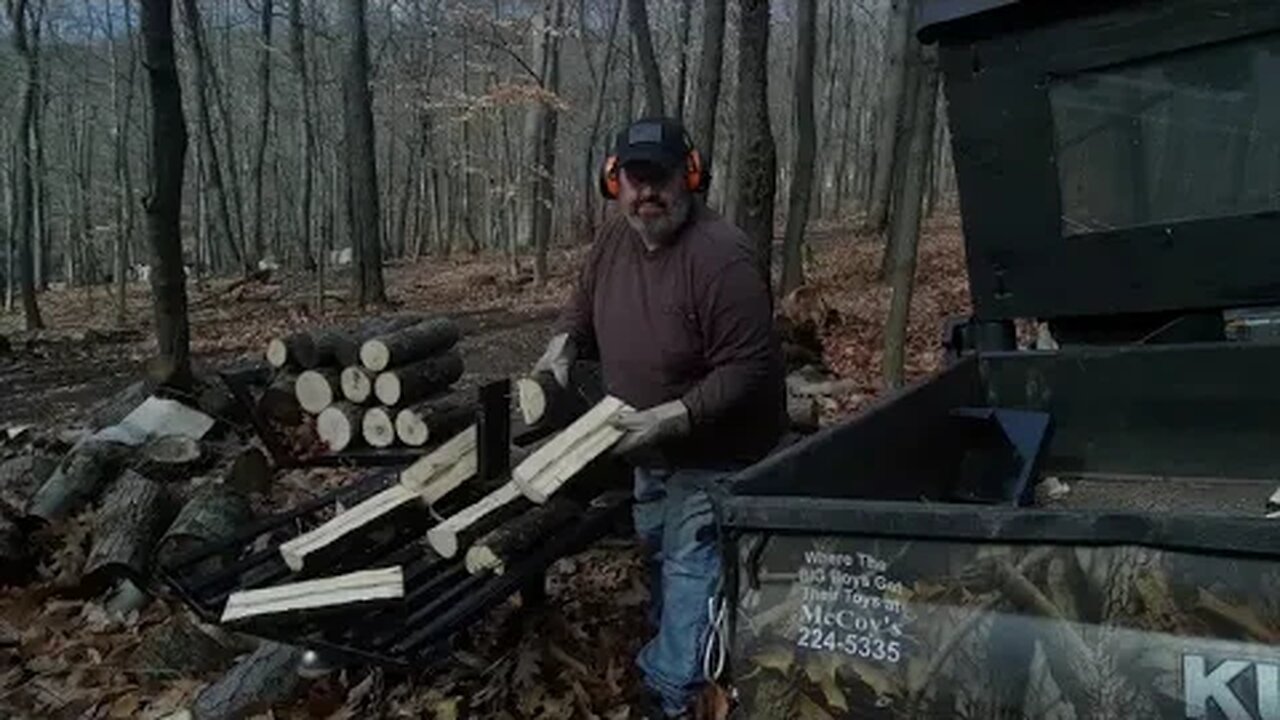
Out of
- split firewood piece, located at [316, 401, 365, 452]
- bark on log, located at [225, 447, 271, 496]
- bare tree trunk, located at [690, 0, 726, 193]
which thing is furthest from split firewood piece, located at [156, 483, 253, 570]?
bare tree trunk, located at [690, 0, 726, 193]

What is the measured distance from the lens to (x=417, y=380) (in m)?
6.82

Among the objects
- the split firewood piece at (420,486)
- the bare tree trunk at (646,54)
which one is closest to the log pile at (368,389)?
the split firewood piece at (420,486)

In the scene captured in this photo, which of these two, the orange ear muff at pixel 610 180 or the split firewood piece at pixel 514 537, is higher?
the orange ear muff at pixel 610 180

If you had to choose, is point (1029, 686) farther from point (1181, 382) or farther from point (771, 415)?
point (1181, 382)

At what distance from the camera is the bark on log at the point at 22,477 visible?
282 inches

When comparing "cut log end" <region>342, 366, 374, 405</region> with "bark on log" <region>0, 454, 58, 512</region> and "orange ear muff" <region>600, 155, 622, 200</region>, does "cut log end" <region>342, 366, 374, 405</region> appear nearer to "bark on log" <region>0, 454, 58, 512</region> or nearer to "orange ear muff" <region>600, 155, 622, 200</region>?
"bark on log" <region>0, 454, 58, 512</region>

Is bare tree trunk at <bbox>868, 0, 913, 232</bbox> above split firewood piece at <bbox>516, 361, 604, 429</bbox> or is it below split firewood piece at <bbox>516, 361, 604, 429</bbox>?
above

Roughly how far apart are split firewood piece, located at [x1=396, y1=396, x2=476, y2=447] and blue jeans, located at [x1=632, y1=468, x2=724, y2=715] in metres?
2.51

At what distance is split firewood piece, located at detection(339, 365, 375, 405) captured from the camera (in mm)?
6637

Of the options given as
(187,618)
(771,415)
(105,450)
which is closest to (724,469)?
(771,415)

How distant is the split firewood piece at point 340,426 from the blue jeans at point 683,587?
291 cm

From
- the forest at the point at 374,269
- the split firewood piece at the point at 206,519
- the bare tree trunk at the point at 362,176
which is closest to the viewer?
the forest at the point at 374,269

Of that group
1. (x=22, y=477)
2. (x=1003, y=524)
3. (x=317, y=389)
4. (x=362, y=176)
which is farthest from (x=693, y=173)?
(x=362, y=176)

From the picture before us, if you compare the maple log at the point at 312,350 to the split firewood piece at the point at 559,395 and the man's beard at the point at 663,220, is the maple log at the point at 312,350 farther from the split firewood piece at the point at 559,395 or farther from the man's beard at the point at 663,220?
the man's beard at the point at 663,220
